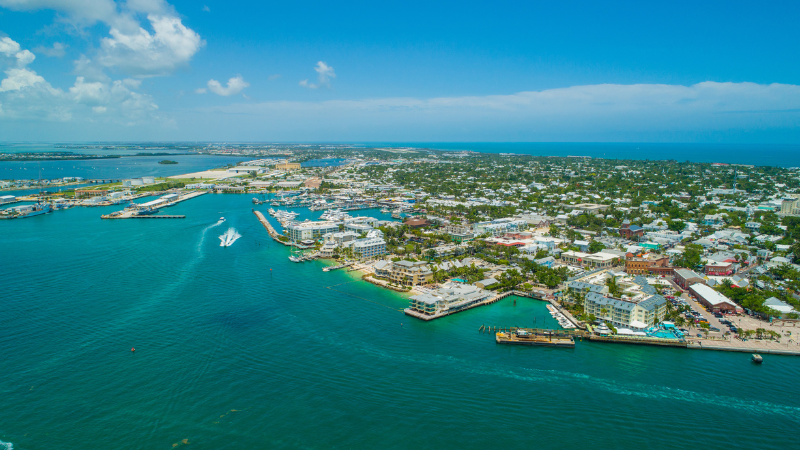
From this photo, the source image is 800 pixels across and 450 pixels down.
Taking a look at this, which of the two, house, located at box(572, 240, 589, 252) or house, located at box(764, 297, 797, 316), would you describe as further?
house, located at box(572, 240, 589, 252)

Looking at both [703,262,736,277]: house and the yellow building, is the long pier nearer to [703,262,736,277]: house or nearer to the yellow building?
[703,262,736,277]: house

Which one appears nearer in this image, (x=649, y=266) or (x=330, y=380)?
(x=330, y=380)

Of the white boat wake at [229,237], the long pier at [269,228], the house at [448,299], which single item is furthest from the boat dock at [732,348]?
the white boat wake at [229,237]

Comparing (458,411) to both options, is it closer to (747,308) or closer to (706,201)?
(747,308)

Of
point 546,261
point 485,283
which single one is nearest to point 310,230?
point 485,283

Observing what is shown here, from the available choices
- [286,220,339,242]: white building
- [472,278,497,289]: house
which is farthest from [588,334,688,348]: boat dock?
[286,220,339,242]: white building

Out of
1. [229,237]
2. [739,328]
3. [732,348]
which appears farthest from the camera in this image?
[229,237]

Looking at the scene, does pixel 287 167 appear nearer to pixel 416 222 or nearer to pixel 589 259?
pixel 416 222

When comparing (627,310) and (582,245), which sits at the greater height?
(627,310)
